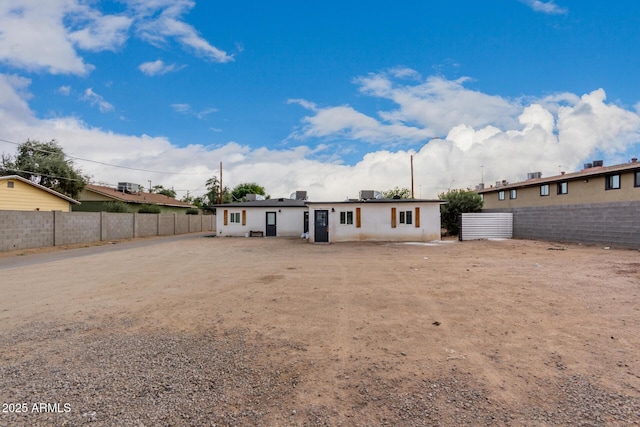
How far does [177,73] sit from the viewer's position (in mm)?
16391

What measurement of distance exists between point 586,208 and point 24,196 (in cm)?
3215

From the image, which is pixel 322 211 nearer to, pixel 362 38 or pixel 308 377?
pixel 362 38

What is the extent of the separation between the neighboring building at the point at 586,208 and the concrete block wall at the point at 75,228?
26874 mm

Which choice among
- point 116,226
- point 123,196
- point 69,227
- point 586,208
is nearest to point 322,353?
point 586,208

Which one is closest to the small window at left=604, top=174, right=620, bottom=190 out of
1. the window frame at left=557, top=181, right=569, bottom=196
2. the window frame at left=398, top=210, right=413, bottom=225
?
the window frame at left=557, top=181, right=569, bottom=196

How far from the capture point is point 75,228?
738 inches

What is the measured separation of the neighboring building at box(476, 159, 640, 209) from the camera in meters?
18.7

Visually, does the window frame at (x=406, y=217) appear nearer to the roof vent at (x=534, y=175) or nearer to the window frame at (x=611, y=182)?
the window frame at (x=611, y=182)

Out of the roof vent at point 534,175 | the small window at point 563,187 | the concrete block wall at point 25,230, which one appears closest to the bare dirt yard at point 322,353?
the concrete block wall at point 25,230

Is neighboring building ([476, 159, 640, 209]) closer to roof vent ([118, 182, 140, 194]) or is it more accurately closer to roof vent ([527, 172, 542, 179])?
roof vent ([527, 172, 542, 179])

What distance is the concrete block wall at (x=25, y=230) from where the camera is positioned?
48.5 feet

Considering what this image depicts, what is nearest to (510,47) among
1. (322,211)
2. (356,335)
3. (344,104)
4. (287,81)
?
(344,104)

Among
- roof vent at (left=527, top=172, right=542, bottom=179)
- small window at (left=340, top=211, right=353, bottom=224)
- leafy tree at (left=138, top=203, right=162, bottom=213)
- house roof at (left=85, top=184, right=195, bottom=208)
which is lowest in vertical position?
small window at (left=340, top=211, right=353, bottom=224)

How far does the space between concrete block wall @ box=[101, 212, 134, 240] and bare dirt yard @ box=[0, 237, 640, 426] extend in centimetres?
Answer: 1532
